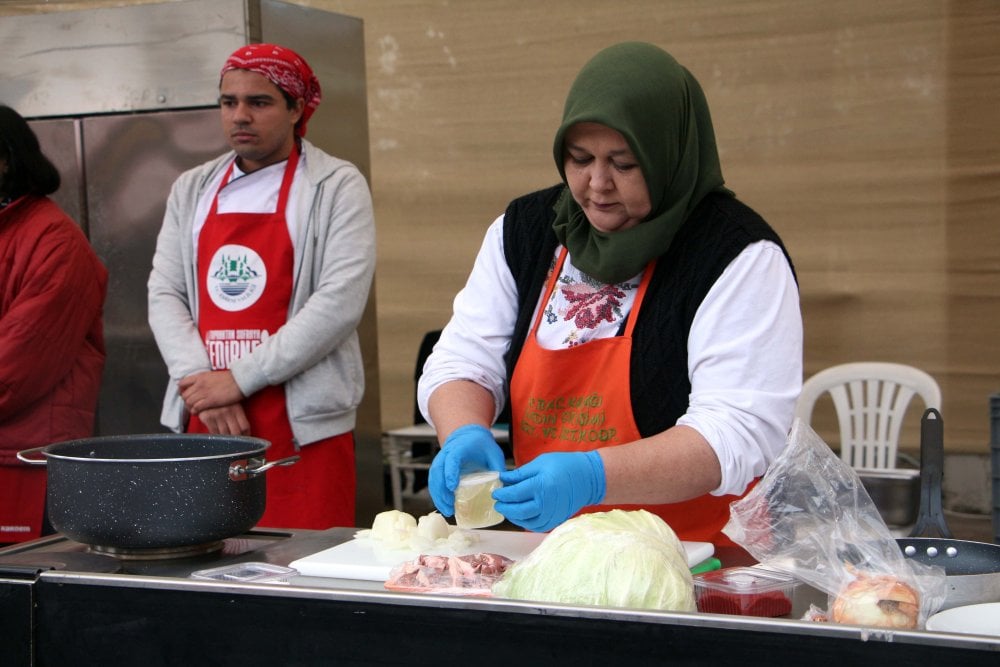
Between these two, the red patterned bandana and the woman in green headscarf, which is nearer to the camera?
the woman in green headscarf

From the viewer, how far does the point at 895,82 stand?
4555 mm

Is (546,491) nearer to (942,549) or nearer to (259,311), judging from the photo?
(942,549)

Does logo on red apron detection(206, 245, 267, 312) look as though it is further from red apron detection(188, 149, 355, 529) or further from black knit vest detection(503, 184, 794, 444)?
black knit vest detection(503, 184, 794, 444)

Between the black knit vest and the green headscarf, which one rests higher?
the green headscarf

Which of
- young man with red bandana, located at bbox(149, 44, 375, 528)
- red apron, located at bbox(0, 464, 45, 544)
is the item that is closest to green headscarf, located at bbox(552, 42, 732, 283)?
young man with red bandana, located at bbox(149, 44, 375, 528)

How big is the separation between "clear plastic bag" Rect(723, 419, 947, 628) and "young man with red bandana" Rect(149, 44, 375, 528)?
1.72m

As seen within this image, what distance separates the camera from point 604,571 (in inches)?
53.4

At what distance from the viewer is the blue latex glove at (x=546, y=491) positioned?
1.61 meters

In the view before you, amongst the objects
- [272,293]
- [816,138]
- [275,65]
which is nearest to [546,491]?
[272,293]

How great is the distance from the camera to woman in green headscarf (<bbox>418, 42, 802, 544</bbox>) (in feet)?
5.96

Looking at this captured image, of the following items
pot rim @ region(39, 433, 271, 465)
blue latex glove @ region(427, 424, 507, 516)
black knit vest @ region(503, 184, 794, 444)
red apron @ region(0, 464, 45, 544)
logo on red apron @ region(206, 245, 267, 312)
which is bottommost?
red apron @ region(0, 464, 45, 544)

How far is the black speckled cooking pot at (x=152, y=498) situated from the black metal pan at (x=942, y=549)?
2.98 ft

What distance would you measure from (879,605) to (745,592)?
251mm

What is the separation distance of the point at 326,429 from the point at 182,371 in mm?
414
